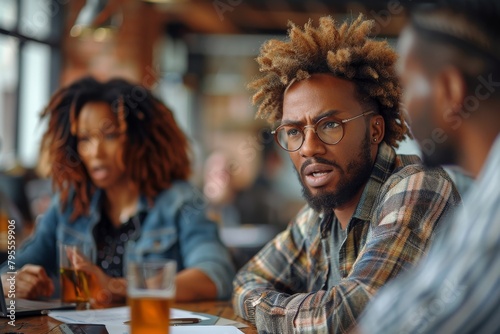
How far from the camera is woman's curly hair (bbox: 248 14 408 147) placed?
5.30 feet

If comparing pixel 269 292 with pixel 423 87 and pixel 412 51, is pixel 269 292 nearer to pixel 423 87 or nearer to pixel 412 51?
pixel 423 87

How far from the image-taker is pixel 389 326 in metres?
0.91

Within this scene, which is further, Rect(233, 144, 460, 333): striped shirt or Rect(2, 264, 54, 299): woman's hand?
Rect(2, 264, 54, 299): woman's hand

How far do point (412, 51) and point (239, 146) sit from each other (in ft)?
18.2

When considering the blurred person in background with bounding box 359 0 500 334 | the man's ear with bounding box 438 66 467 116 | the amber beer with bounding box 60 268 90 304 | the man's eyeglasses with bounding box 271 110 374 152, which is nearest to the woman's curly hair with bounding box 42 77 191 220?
the amber beer with bounding box 60 268 90 304

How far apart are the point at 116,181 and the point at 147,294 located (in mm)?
1361

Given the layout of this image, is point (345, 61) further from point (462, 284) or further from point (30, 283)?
point (30, 283)

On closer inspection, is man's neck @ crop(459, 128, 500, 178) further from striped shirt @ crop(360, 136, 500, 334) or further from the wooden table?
striped shirt @ crop(360, 136, 500, 334)

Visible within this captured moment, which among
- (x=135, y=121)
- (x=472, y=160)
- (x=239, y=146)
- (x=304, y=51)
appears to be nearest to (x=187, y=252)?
(x=135, y=121)

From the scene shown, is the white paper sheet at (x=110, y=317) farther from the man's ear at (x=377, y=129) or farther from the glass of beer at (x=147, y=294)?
the man's ear at (x=377, y=129)

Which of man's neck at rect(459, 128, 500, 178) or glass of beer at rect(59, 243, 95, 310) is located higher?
man's neck at rect(459, 128, 500, 178)

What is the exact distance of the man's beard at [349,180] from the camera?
1601mm

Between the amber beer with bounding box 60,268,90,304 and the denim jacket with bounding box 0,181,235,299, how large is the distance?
0.40m

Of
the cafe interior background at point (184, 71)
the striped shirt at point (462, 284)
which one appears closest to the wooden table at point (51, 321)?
the striped shirt at point (462, 284)
